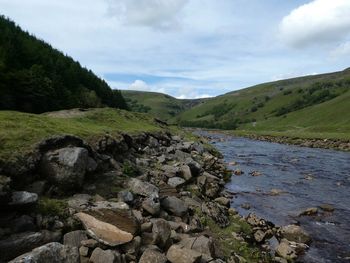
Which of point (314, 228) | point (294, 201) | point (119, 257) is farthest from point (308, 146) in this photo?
point (119, 257)

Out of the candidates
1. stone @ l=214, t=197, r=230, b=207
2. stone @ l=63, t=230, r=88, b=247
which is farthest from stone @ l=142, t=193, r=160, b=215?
stone @ l=214, t=197, r=230, b=207

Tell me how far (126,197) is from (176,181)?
8032 millimetres

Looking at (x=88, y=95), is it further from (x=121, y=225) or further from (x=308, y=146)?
(x=121, y=225)

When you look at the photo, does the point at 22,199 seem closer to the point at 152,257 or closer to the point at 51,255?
the point at 51,255

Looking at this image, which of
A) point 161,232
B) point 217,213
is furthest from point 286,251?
point 161,232

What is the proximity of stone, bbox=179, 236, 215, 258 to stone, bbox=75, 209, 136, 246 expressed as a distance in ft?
7.76

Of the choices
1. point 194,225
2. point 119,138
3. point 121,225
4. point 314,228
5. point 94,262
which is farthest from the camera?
point 119,138

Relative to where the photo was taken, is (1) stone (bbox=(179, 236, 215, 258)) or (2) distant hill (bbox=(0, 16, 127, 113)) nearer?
(1) stone (bbox=(179, 236, 215, 258))

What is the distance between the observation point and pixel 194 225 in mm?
17188

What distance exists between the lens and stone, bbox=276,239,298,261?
1723 centimetres

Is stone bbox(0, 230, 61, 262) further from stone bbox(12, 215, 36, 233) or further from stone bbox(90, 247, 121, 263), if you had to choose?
stone bbox(90, 247, 121, 263)

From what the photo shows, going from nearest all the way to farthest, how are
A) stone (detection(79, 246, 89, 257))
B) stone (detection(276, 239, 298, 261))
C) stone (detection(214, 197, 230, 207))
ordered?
stone (detection(79, 246, 89, 257)) < stone (detection(276, 239, 298, 261)) < stone (detection(214, 197, 230, 207))

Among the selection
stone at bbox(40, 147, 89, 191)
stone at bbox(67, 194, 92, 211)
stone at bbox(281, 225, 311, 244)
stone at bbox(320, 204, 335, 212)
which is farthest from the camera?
stone at bbox(320, 204, 335, 212)

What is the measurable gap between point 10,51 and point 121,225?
7242 centimetres
